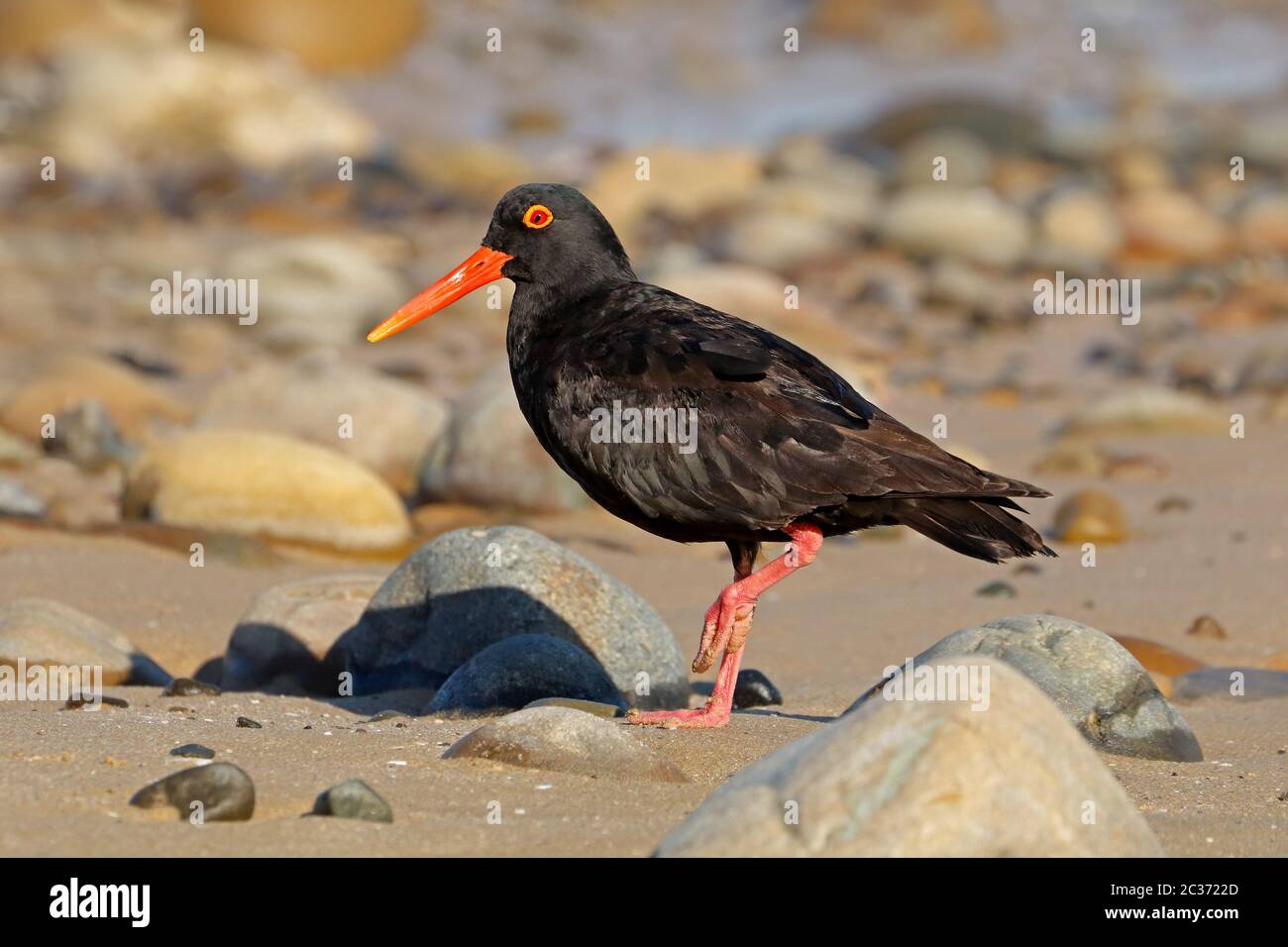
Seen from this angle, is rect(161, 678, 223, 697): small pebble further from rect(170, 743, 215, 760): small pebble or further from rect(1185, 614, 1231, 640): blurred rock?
rect(1185, 614, 1231, 640): blurred rock

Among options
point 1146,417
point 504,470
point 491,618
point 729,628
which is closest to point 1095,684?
point 729,628

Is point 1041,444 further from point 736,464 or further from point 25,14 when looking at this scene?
point 25,14

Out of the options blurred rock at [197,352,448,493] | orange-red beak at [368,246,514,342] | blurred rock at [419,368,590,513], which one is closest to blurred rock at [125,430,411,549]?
blurred rock at [419,368,590,513]

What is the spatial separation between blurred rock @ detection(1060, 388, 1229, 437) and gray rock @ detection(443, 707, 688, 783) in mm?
7138

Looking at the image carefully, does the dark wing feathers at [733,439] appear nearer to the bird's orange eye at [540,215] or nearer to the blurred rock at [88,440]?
the bird's orange eye at [540,215]

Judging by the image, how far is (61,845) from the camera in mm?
3643

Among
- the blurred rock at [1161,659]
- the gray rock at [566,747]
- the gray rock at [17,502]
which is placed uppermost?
the gray rock at [17,502]

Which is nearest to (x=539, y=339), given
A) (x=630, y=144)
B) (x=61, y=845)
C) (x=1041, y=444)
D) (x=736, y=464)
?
(x=736, y=464)

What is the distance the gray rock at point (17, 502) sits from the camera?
8.42 metres

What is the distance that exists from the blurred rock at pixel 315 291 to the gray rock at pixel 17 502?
526 cm

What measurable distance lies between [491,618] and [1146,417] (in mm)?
6242

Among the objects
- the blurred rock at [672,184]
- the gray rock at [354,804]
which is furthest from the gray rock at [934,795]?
the blurred rock at [672,184]

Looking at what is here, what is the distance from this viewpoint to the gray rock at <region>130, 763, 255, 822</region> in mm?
3883

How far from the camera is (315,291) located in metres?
14.6
